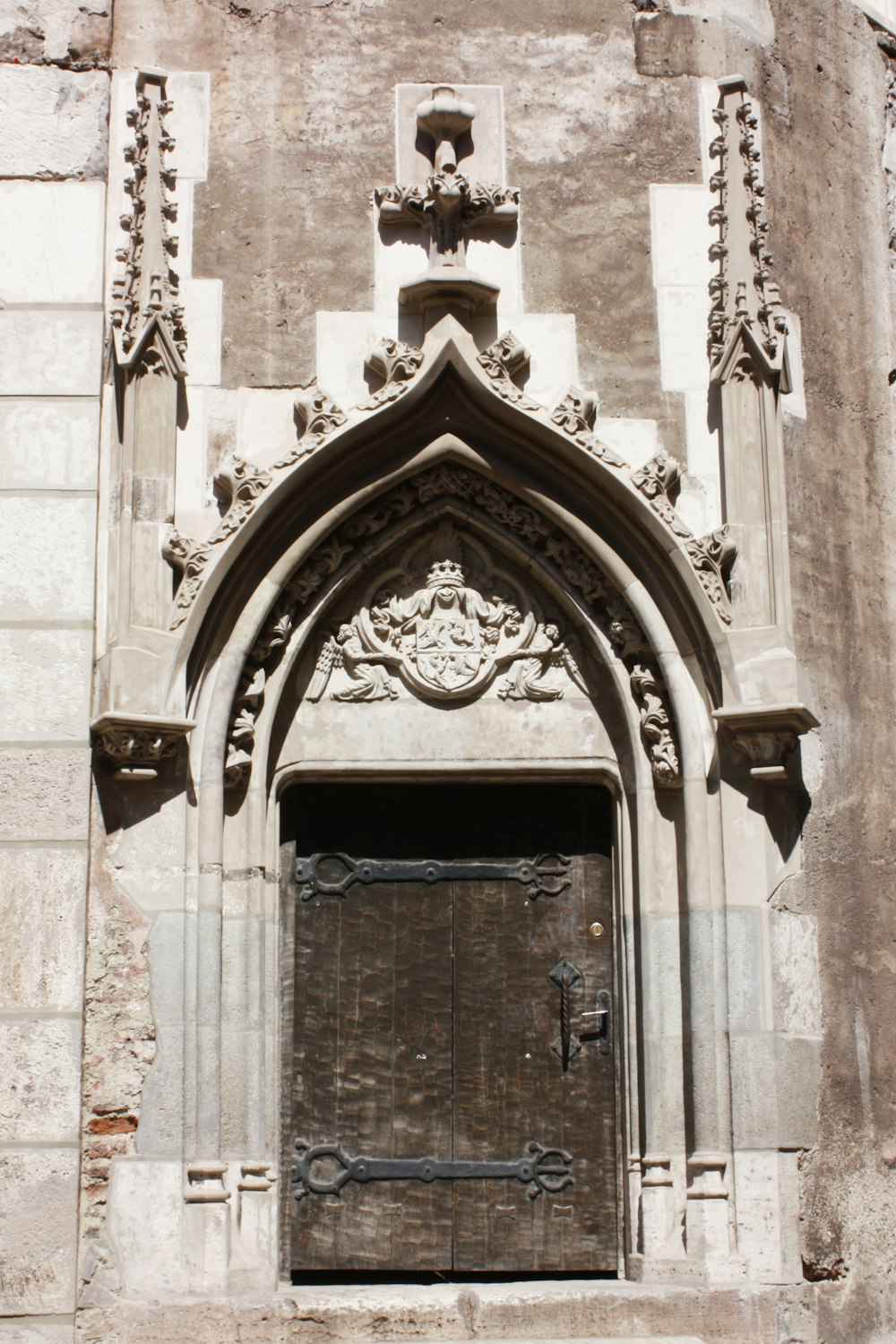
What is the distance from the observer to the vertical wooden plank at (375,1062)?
7426 mm

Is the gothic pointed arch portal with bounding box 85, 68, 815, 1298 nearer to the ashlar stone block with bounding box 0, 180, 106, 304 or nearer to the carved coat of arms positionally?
the carved coat of arms

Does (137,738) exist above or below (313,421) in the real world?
below

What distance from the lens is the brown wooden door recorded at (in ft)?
24.5

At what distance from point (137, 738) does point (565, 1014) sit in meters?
2.01

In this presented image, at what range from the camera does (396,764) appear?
7.68 metres

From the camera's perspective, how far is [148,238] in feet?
25.2

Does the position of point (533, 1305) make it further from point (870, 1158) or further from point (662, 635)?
point (662, 635)

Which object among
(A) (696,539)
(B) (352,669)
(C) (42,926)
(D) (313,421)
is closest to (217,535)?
(D) (313,421)

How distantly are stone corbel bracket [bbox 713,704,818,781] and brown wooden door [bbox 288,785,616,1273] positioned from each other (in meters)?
0.71

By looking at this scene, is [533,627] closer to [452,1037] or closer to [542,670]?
[542,670]

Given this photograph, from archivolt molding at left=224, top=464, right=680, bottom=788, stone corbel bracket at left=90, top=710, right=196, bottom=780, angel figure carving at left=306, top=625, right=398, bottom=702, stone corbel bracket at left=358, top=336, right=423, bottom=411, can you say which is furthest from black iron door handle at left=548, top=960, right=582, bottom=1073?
stone corbel bracket at left=358, top=336, right=423, bottom=411

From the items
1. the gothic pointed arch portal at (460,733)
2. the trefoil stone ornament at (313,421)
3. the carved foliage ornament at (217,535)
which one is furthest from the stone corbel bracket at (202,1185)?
the trefoil stone ornament at (313,421)

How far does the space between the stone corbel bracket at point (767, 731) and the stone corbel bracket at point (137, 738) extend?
6.79 ft

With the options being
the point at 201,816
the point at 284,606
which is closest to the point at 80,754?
the point at 201,816
